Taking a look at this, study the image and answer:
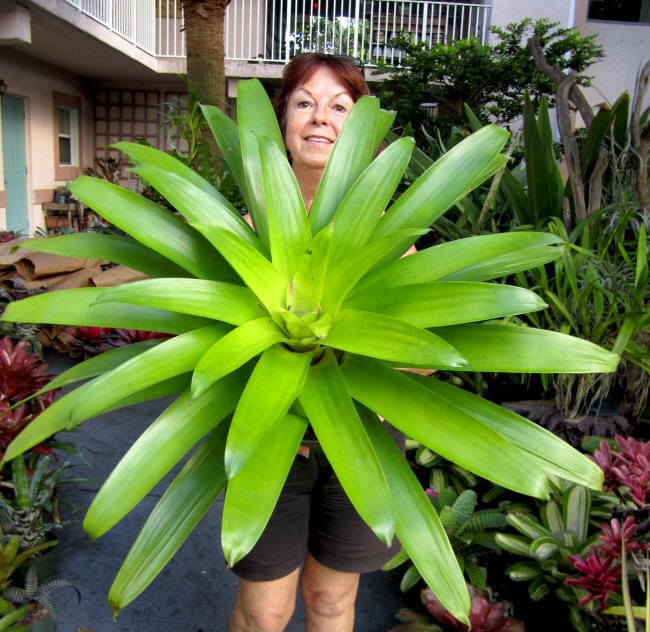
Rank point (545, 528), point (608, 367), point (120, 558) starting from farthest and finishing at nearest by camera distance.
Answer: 1. point (120, 558)
2. point (545, 528)
3. point (608, 367)

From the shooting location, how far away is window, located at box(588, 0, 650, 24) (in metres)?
10.0

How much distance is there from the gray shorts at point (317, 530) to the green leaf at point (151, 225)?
623 mm

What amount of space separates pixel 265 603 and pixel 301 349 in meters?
0.88

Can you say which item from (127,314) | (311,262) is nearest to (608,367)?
(311,262)

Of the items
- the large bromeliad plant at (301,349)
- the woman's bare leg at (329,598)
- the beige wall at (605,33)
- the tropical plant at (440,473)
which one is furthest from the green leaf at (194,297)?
the beige wall at (605,33)

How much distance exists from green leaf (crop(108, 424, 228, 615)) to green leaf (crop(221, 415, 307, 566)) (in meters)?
0.08

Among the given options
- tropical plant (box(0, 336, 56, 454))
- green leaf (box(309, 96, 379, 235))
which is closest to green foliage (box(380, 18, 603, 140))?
tropical plant (box(0, 336, 56, 454))

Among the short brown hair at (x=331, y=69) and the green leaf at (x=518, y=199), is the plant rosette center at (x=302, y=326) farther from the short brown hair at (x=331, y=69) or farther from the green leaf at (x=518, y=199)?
the green leaf at (x=518, y=199)

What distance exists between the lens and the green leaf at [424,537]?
0.82 meters

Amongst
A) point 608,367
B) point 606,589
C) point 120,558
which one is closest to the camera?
point 608,367

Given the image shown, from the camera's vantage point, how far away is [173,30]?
10.9 metres

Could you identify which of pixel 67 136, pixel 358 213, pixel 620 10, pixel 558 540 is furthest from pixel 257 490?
pixel 620 10

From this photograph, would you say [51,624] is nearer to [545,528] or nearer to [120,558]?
[120,558]

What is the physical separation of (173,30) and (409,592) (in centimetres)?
1124
